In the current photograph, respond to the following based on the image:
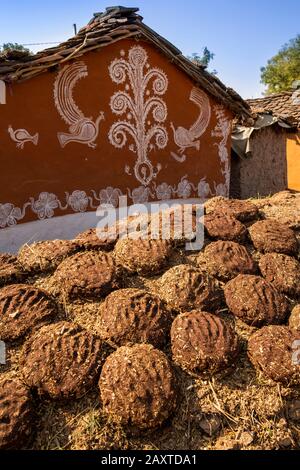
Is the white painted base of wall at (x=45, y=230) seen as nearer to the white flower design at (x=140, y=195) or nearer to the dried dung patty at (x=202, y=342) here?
the white flower design at (x=140, y=195)

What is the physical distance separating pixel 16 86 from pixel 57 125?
70cm

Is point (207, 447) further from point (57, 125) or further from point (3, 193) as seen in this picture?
point (57, 125)

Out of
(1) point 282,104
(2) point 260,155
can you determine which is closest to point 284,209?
(2) point 260,155

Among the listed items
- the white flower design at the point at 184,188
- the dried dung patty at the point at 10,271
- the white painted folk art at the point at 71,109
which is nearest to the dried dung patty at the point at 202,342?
the dried dung patty at the point at 10,271

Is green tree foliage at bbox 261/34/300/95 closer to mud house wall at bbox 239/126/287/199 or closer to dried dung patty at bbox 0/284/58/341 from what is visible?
mud house wall at bbox 239/126/287/199

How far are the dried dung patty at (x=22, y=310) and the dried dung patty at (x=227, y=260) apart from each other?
1.00m

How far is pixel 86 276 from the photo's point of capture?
2.37m

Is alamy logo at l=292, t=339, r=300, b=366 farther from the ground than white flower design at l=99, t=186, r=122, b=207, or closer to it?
closer to it

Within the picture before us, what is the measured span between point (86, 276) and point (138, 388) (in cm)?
79

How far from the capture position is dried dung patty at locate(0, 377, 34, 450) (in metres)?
1.67

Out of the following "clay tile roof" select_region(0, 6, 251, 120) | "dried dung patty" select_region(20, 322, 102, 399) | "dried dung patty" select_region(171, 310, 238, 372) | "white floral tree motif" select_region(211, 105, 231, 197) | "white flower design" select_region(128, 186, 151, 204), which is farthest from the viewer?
"white floral tree motif" select_region(211, 105, 231, 197)

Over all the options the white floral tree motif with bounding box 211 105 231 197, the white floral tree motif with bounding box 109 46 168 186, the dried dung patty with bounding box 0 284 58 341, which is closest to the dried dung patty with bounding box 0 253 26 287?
the dried dung patty with bounding box 0 284 58 341

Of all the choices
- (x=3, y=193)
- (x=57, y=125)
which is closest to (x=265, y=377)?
(x=3, y=193)

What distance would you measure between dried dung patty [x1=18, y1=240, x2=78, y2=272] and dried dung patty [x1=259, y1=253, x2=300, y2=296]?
4.11ft
